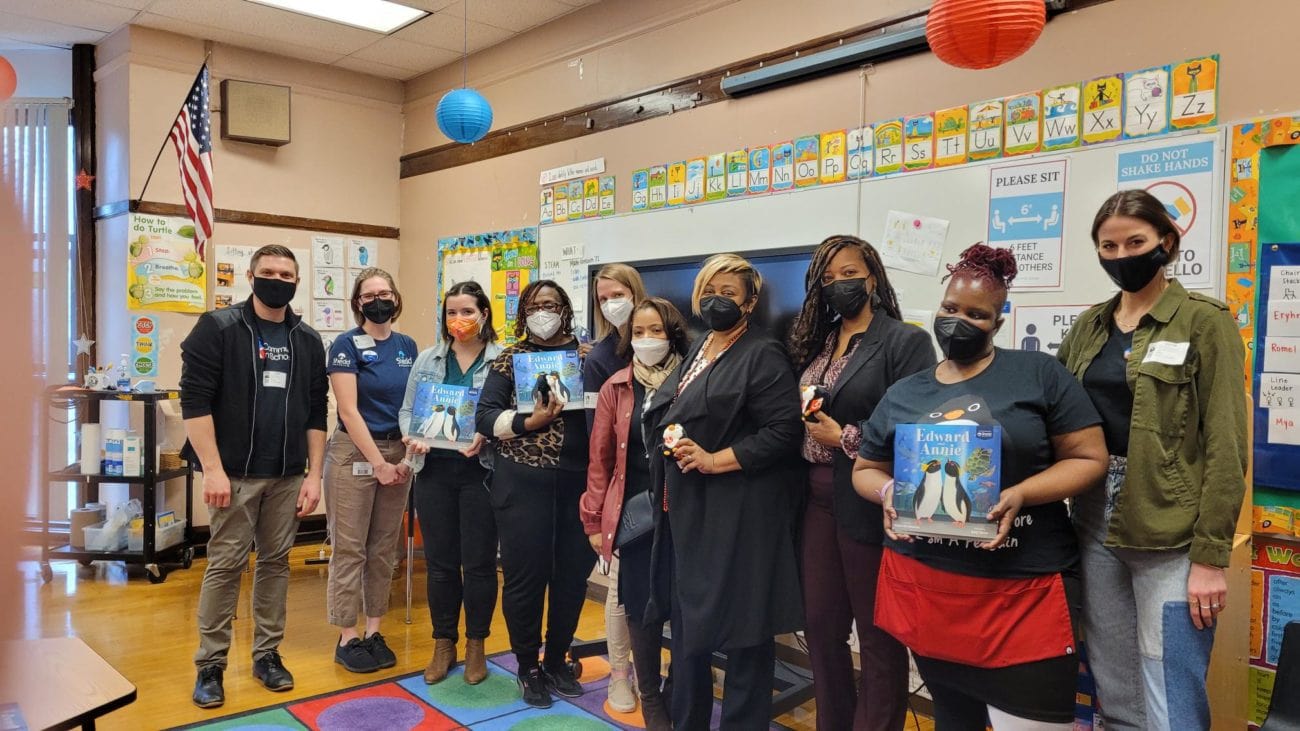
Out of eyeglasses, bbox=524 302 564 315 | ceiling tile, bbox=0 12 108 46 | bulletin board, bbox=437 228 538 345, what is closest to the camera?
eyeglasses, bbox=524 302 564 315

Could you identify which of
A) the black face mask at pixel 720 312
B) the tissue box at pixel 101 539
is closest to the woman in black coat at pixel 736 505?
the black face mask at pixel 720 312

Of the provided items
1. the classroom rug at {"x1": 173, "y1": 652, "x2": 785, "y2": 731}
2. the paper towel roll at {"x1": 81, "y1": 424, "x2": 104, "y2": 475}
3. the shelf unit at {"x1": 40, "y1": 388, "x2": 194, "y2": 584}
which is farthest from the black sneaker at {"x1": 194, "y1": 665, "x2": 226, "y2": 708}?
the paper towel roll at {"x1": 81, "y1": 424, "x2": 104, "y2": 475}

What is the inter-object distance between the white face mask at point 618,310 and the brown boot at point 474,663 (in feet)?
4.51

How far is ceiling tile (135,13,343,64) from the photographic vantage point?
16.1ft

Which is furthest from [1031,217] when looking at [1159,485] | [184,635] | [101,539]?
[101,539]

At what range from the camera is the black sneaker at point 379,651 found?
3451mm

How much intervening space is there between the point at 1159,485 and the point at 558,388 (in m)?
1.86

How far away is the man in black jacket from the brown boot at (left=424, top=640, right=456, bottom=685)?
0.51 m

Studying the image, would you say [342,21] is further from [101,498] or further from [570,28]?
[101,498]

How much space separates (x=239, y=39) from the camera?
5188 millimetres

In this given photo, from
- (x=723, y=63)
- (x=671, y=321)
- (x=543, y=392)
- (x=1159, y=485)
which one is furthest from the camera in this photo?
(x=723, y=63)

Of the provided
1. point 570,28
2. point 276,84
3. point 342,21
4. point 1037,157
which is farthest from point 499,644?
point 276,84

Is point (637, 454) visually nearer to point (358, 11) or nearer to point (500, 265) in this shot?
point (500, 265)

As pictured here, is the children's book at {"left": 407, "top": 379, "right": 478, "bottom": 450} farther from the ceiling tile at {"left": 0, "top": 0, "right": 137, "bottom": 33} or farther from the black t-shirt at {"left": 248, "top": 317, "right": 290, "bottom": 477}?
the ceiling tile at {"left": 0, "top": 0, "right": 137, "bottom": 33}
